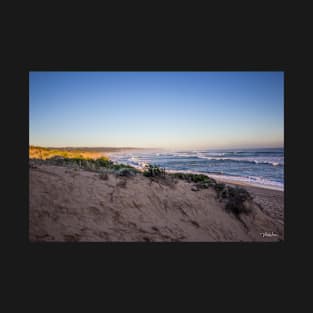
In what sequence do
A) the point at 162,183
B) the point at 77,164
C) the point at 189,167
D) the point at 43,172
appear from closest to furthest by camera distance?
the point at 43,172 < the point at 162,183 < the point at 77,164 < the point at 189,167

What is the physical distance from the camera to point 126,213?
358 cm

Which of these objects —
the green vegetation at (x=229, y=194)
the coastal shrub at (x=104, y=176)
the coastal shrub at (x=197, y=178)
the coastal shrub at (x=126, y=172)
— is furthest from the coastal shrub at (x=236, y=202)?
the coastal shrub at (x=104, y=176)

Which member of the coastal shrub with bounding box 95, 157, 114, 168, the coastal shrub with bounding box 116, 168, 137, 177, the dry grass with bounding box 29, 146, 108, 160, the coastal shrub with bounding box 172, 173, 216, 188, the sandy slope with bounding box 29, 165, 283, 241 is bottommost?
the sandy slope with bounding box 29, 165, 283, 241

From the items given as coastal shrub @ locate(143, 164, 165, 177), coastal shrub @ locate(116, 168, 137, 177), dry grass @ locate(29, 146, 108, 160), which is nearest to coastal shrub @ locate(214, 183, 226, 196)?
coastal shrub @ locate(143, 164, 165, 177)

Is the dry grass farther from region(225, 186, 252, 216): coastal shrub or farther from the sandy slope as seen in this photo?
region(225, 186, 252, 216): coastal shrub

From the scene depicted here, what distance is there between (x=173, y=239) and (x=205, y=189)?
1249mm

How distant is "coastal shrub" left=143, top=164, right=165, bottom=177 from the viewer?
4.32 m

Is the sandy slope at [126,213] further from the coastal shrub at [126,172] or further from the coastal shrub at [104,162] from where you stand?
the coastal shrub at [104,162]

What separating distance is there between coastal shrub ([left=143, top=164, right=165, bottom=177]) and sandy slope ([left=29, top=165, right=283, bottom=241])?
7.1 inches

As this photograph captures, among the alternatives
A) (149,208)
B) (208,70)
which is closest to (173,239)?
(149,208)

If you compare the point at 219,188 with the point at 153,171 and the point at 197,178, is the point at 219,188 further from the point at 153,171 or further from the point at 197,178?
the point at 153,171

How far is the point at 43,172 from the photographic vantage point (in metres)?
3.83

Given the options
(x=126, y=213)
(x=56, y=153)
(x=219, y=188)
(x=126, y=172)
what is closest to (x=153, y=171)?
(x=126, y=172)

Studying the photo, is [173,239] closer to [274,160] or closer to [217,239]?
[217,239]
